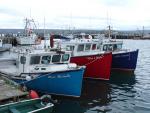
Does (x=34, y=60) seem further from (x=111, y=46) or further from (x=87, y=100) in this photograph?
(x=111, y=46)

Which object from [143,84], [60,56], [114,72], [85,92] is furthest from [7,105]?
[114,72]

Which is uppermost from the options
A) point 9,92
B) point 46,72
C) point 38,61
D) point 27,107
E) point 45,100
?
point 38,61

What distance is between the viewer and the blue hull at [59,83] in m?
19.0

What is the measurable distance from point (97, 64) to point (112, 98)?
5.21 m

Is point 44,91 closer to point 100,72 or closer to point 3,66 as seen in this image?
point 3,66

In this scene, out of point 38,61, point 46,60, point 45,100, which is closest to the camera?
point 45,100

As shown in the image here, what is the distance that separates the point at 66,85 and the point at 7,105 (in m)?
7.00

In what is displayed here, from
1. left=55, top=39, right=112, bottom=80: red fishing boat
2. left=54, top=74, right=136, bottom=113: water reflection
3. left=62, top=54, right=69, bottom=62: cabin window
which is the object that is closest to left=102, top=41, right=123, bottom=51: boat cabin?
left=55, top=39, right=112, bottom=80: red fishing boat

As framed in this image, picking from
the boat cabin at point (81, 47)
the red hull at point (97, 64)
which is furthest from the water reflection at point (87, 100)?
the boat cabin at point (81, 47)

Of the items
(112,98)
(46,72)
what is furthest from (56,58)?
(112,98)

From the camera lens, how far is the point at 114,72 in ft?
102

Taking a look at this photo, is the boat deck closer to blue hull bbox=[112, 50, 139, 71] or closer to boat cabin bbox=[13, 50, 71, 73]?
boat cabin bbox=[13, 50, 71, 73]

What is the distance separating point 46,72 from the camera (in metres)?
19.3

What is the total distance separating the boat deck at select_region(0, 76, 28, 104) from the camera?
13.6 m
